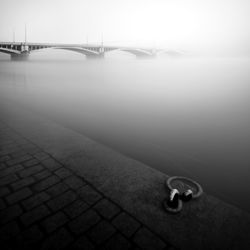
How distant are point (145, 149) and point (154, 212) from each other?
2843 millimetres

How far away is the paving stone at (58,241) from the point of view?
A: 2.41 meters

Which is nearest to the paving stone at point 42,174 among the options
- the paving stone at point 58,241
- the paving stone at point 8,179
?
the paving stone at point 8,179

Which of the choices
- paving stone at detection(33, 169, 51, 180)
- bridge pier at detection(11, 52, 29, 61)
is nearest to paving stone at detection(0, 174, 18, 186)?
paving stone at detection(33, 169, 51, 180)

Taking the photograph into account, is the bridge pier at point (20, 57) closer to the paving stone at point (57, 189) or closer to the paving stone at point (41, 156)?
the paving stone at point (41, 156)

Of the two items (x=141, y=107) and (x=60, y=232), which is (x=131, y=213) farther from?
(x=141, y=107)

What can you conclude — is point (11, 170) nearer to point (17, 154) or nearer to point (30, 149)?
point (17, 154)

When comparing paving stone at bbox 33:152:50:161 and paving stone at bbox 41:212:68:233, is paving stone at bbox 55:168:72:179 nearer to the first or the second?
paving stone at bbox 33:152:50:161

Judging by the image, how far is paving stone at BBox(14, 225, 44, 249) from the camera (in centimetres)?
241

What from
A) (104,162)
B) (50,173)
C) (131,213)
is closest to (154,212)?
→ (131,213)

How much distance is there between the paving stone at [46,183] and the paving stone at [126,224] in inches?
51.1

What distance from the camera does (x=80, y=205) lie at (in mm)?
3035

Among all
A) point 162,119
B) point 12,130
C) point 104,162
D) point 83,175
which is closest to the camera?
point 83,175

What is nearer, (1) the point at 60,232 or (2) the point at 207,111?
(1) the point at 60,232

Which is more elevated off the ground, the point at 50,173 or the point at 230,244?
the point at 50,173
